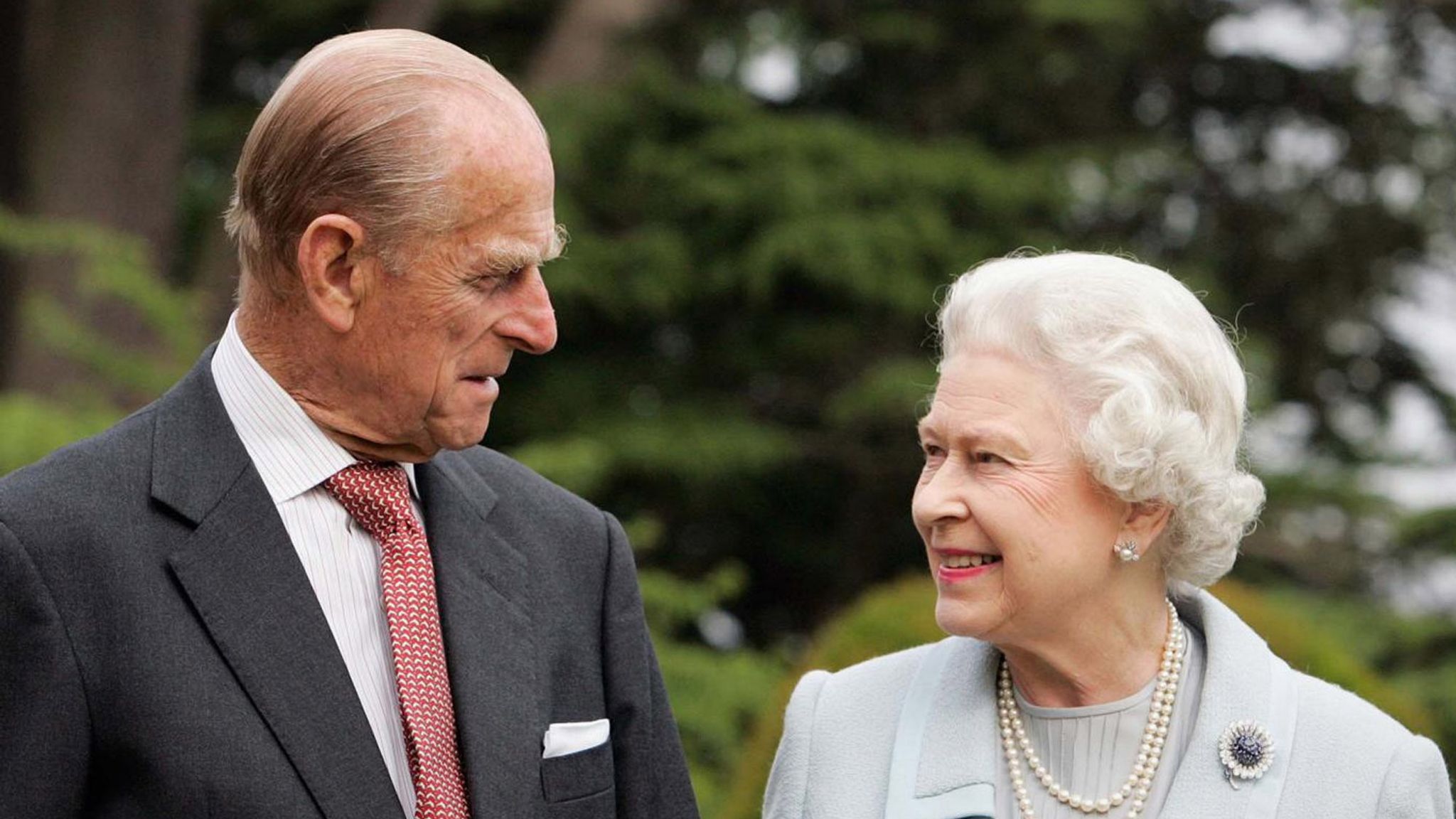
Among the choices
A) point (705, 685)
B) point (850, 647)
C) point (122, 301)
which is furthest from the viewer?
point (122, 301)

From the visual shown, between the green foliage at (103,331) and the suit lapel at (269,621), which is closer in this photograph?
the suit lapel at (269,621)

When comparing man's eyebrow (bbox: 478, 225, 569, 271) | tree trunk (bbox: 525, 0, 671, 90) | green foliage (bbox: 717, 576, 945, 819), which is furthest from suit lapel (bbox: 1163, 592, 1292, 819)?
tree trunk (bbox: 525, 0, 671, 90)

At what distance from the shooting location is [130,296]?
6559mm

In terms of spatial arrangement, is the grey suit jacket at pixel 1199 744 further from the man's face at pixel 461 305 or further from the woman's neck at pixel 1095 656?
the man's face at pixel 461 305

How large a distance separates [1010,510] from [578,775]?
0.71 metres

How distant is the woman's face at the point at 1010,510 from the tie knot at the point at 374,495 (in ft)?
2.41

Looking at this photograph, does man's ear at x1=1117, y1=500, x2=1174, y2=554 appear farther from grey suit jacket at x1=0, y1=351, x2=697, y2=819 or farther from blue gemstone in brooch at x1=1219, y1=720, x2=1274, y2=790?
grey suit jacket at x1=0, y1=351, x2=697, y2=819

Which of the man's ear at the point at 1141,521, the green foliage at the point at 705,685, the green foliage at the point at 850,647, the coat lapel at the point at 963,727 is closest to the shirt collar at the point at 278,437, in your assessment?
the coat lapel at the point at 963,727

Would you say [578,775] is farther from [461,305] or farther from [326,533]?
[461,305]

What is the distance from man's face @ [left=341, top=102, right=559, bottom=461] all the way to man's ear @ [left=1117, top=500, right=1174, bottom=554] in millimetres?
913

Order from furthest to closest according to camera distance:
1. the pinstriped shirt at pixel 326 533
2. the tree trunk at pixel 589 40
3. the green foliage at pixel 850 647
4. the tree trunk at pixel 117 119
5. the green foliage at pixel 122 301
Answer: the tree trunk at pixel 589 40
the tree trunk at pixel 117 119
the green foliage at pixel 122 301
the green foliage at pixel 850 647
the pinstriped shirt at pixel 326 533

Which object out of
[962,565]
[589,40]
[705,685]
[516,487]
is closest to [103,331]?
[589,40]

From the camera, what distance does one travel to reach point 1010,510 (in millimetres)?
2764

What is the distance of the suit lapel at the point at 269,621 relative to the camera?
248 centimetres
